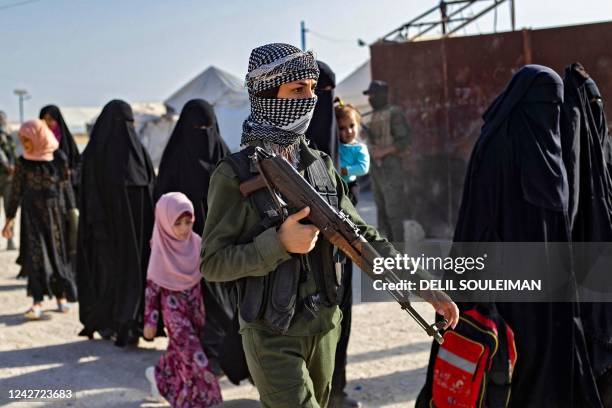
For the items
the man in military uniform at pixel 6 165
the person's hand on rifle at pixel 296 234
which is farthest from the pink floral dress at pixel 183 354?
the man in military uniform at pixel 6 165

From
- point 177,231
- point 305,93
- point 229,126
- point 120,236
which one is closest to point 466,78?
point 120,236

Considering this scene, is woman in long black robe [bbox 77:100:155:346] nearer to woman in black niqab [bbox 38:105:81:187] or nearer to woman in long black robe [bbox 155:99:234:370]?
woman in long black robe [bbox 155:99:234:370]

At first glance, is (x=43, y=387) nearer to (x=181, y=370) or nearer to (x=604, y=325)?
(x=181, y=370)

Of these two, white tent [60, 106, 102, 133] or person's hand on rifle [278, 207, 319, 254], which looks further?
white tent [60, 106, 102, 133]

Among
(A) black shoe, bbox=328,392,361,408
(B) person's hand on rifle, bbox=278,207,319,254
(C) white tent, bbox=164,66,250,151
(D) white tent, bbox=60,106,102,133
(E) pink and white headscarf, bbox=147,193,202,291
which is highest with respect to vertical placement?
(D) white tent, bbox=60,106,102,133

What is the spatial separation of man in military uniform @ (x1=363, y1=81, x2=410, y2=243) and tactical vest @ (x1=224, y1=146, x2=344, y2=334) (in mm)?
5978

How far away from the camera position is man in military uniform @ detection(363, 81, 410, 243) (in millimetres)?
8312

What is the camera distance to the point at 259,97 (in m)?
2.32

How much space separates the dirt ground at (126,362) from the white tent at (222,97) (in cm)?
1266

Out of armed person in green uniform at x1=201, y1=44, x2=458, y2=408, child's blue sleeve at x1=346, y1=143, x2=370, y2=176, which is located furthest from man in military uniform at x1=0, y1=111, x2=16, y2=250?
armed person in green uniform at x1=201, y1=44, x2=458, y2=408

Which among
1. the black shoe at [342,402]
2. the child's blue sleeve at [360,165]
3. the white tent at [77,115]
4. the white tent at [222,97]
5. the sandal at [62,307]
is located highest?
the white tent at [77,115]

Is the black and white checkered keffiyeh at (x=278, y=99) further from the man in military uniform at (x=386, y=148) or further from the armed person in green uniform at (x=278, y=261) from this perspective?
the man in military uniform at (x=386, y=148)

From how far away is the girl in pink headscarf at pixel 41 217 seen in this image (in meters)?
6.30

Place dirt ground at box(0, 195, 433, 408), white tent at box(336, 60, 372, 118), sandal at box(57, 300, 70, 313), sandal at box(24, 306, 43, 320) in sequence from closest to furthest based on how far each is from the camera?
dirt ground at box(0, 195, 433, 408), sandal at box(24, 306, 43, 320), sandal at box(57, 300, 70, 313), white tent at box(336, 60, 372, 118)
